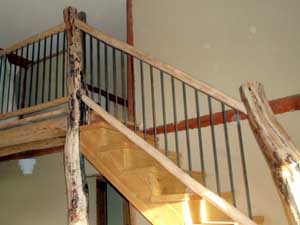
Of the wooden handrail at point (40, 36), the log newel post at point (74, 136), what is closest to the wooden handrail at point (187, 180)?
the log newel post at point (74, 136)

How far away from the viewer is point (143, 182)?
250 cm

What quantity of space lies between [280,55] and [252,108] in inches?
58.3

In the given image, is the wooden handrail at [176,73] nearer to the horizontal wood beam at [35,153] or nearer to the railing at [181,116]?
the railing at [181,116]

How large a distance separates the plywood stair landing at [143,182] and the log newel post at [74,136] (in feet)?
0.33

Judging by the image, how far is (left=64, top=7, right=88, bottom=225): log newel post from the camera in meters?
2.85

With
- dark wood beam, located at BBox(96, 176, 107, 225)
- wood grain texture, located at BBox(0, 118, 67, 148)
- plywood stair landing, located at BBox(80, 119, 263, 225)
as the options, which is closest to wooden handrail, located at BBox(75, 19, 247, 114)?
plywood stair landing, located at BBox(80, 119, 263, 225)

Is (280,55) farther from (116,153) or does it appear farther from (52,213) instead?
(52,213)

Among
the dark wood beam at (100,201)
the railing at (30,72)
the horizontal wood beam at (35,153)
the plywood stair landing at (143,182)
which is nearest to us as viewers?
the plywood stair landing at (143,182)

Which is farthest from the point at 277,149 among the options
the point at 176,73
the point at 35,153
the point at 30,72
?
the point at 30,72

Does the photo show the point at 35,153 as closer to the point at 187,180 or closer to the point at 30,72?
the point at 30,72

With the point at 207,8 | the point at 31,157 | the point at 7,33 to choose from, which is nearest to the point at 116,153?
the point at 207,8

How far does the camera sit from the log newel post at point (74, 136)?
2846mm

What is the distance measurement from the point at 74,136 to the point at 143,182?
84 cm

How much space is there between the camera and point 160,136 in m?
3.82
